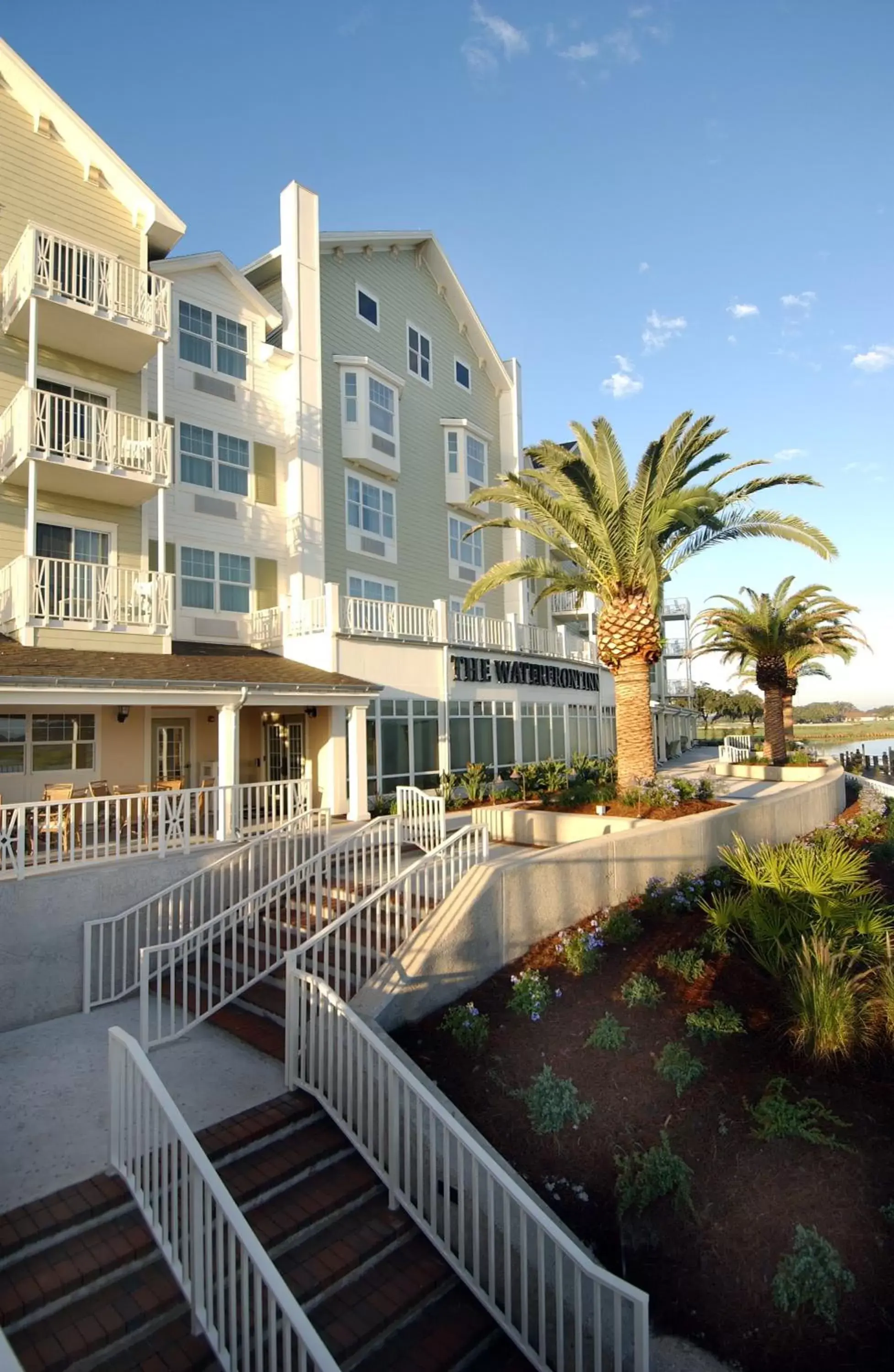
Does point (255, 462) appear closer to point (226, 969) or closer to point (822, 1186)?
point (226, 969)

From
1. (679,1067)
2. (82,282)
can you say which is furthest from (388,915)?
(82,282)

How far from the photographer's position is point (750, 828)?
1362 centimetres

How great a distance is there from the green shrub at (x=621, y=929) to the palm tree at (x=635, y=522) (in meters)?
6.13

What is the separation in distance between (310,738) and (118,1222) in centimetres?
1191

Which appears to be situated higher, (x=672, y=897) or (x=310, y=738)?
(x=310, y=738)

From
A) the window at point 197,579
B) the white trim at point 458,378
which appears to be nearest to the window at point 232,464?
the window at point 197,579

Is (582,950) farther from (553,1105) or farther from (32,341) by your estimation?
(32,341)

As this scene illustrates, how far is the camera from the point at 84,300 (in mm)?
14047

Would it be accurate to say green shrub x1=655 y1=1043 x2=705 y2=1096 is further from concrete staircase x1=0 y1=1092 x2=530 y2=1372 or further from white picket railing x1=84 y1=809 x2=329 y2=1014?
white picket railing x1=84 y1=809 x2=329 y2=1014

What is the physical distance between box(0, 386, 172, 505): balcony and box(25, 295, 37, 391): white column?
0.64 ft

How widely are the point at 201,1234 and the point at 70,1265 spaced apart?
3.49ft

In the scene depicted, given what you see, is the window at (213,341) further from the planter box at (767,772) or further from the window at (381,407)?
the planter box at (767,772)

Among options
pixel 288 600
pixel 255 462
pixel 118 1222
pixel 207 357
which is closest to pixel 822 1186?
pixel 118 1222

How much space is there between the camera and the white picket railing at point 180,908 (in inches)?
338
